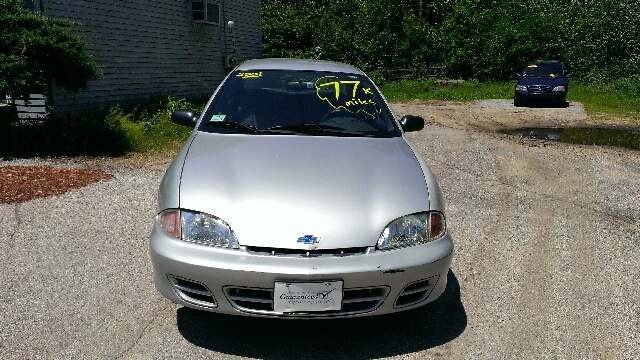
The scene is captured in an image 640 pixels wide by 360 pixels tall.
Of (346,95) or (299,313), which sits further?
(346,95)

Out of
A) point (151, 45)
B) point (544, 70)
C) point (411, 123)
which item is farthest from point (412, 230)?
point (544, 70)

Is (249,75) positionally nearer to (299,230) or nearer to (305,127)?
(305,127)

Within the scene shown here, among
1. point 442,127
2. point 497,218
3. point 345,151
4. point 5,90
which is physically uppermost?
point 345,151

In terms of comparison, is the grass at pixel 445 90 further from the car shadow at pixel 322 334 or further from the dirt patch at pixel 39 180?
the car shadow at pixel 322 334

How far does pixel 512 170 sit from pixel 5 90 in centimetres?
775

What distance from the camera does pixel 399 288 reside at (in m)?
2.91

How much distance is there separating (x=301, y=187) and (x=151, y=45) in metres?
12.6

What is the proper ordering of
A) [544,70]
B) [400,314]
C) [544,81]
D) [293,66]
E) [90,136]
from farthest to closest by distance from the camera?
1. [544,70]
2. [544,81]
3. [90,136]
4. [293,66]
5. [400,314]

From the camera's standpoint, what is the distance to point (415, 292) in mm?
3002

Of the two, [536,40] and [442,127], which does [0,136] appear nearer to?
[442,127]

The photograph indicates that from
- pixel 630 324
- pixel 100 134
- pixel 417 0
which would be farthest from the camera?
pixel 417 0

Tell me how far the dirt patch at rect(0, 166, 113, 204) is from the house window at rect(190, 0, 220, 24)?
9572 millimetres

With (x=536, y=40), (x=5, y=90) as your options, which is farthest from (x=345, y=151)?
(x=536, y=40)

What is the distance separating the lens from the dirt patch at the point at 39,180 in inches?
249
